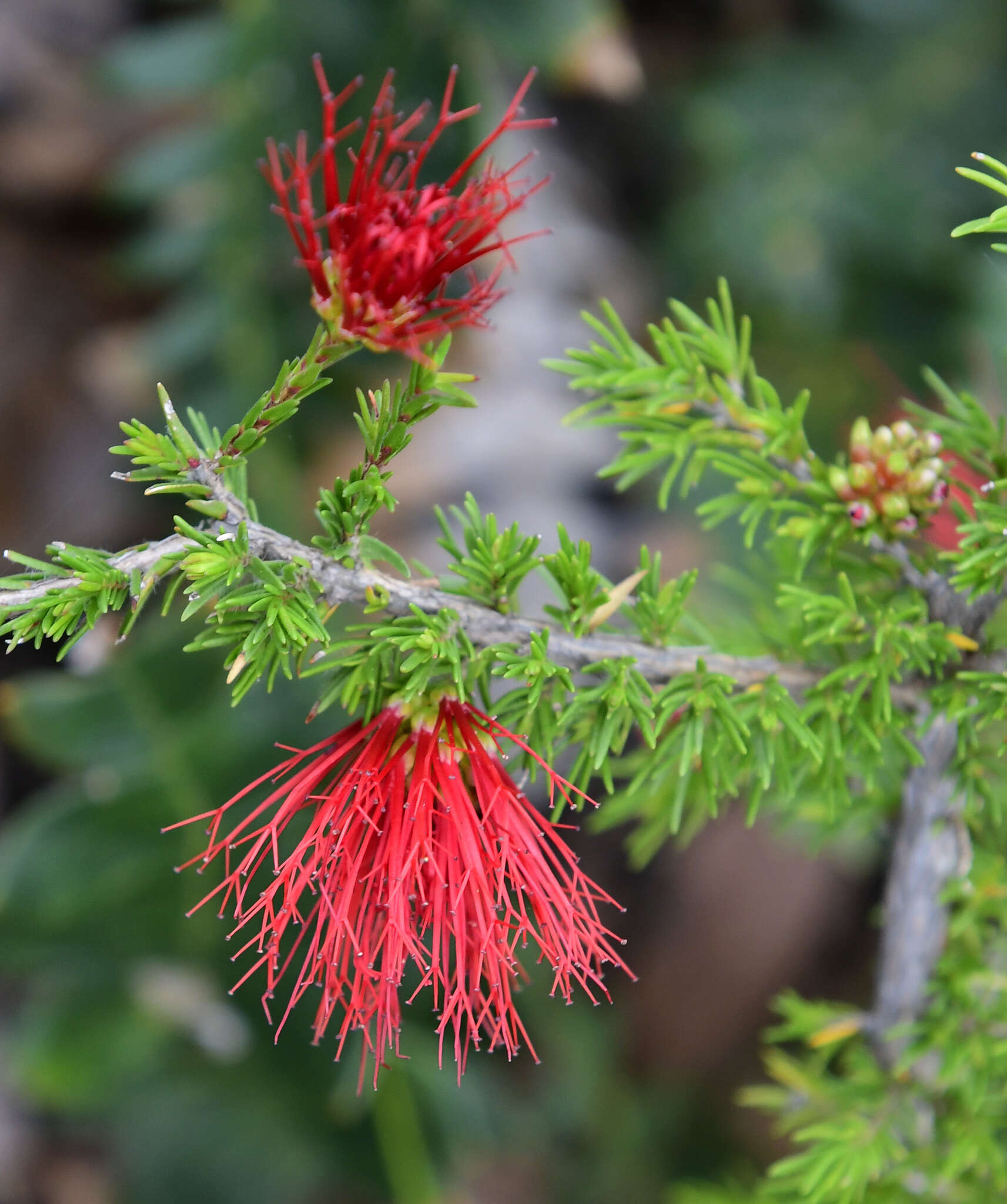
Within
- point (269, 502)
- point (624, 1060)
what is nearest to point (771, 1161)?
point (624, 1060)

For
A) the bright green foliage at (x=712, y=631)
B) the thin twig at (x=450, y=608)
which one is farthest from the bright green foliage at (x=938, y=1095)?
the thin twig at (x=450, y=608)

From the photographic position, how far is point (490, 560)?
396 mm

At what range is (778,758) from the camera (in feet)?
1.50

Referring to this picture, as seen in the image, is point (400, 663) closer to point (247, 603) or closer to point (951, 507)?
point (247, 603)

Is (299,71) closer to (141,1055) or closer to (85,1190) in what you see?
(141,1055)

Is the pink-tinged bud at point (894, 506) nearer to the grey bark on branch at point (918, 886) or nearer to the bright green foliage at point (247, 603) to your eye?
Result: the grey bark on branch at point (918, 886)

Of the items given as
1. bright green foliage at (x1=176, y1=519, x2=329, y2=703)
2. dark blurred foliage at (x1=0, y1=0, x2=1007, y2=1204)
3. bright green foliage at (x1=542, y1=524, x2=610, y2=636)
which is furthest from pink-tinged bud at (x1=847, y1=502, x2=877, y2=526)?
dark blurred foliage at (x1=0, y1=0, x2=1007, y2=1204)

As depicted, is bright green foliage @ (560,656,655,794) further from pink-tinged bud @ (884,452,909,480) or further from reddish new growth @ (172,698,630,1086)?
pink-tinged bud @ (884,452,909,480)

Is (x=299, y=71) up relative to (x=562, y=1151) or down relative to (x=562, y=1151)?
up

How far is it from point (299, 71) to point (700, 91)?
0.62 meters

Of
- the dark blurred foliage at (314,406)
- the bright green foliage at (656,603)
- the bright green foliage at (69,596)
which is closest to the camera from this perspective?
the bright green foliage at (69,596)

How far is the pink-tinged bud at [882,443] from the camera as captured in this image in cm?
44

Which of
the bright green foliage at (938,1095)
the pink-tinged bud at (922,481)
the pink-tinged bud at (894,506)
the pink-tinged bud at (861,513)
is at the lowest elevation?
the bright green foliage at (938,1095)

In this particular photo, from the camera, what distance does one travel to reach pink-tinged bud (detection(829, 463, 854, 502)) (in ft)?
1.45
